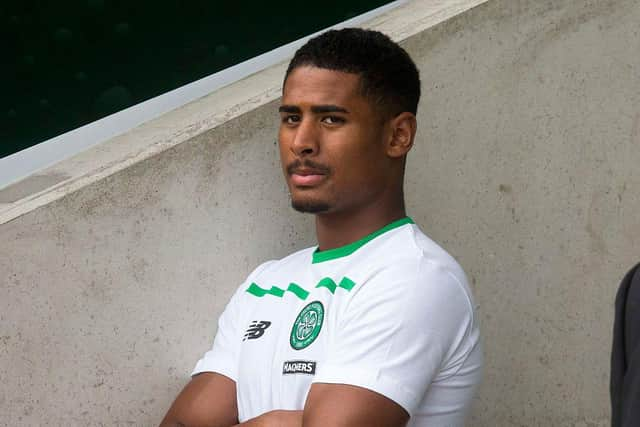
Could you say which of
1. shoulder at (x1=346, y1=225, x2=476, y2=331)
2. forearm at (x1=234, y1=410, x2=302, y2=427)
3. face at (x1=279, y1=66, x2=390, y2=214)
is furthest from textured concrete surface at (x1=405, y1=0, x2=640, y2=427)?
forearm at (x1=234, y1=410, x2=302, y2=427)

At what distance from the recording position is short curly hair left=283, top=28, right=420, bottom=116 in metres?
2.57

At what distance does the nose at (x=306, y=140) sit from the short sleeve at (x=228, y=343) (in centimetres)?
44

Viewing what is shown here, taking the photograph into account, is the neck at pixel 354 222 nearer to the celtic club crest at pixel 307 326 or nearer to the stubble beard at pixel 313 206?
the stubble beard at pixel 313 206

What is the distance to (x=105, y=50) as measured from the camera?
3135 millimetres

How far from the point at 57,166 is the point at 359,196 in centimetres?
82

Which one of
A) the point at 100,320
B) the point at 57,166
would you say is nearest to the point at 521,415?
the point at 100,320

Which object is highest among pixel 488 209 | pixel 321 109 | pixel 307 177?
pixel 321 109

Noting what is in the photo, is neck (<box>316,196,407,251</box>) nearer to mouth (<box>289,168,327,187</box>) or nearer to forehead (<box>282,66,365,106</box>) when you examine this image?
mouth (<box>289,168,327,187</box>)

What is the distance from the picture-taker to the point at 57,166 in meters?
2.96

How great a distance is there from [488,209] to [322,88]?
0.81m

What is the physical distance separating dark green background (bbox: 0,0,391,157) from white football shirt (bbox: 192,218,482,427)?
74cm

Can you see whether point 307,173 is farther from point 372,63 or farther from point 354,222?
point 372,63

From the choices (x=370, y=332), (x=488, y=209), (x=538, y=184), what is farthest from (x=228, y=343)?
(x=538, y=184)

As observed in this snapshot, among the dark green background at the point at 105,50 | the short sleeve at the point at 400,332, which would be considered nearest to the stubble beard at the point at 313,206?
the short sleeve at the point at 400,332
